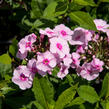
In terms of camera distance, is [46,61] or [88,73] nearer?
[46,61]

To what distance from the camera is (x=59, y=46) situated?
2.27 meters

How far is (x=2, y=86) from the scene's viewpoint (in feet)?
7.43

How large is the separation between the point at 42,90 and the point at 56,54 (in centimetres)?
42

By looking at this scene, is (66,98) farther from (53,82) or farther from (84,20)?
(84,20)

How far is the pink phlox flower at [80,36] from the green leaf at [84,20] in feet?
0.58

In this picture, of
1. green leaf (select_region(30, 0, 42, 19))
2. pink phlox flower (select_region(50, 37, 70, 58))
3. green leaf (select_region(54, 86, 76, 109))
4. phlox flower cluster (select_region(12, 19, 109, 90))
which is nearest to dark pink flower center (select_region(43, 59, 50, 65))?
phlox flower cluster (select_region(12, 19, 109, 90))

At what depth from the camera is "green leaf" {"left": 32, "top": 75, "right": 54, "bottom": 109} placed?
197 cm

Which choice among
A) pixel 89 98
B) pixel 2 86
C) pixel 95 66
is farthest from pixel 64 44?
pixel 2 86

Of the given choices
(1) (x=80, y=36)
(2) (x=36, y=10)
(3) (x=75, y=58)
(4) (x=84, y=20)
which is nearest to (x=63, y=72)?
(3) (x=75, y=58)

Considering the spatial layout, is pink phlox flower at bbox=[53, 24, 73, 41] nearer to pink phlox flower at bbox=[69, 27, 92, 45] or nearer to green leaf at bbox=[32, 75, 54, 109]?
pink phlox flower at bbox=[69, 27, 92, 45]

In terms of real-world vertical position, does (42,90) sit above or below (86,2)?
below

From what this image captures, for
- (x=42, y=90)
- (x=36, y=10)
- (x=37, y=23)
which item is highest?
(x=36, y=10)

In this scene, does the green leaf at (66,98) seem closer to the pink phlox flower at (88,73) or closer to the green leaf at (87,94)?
the green leaf at (87,94)

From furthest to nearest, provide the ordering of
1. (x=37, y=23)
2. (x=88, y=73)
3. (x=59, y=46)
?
(x=37, y=23), (x=88, y=73), (x=59, y=46)
